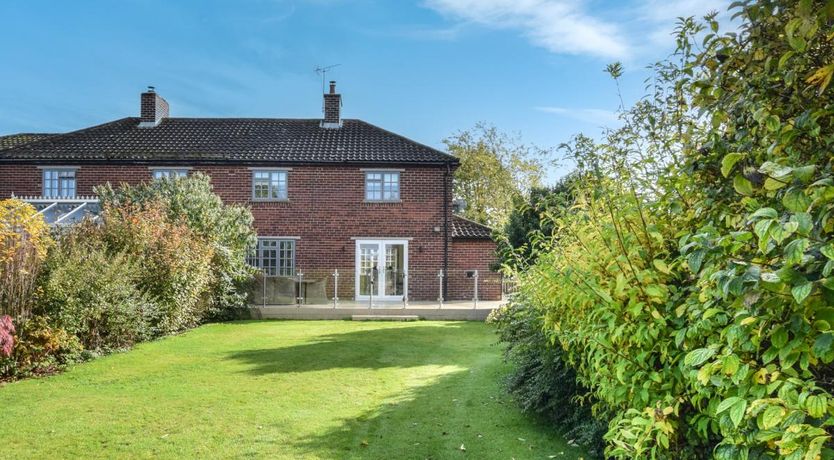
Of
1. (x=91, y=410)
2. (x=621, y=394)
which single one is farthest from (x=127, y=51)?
(x=621, y=394)

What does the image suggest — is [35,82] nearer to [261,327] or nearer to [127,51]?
[127,51]

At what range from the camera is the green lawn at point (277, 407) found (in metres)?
5.44

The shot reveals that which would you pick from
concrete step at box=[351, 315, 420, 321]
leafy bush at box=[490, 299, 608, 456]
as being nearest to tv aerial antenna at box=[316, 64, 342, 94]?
concrete step at box=[351, 315, 420, 321]

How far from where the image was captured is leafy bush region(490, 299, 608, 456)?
5.18 metres

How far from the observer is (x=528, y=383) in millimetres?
6391

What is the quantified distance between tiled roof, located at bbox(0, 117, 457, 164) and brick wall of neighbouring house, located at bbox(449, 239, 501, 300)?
3582 mm

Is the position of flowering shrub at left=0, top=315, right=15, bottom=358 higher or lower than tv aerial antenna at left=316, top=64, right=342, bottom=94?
lower

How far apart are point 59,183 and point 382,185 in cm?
1305

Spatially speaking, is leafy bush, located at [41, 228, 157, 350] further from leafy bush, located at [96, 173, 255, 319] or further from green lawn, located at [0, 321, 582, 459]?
leafy bush, located at [96, 173, 255, 319]

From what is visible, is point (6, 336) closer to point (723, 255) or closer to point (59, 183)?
point (723, 255)

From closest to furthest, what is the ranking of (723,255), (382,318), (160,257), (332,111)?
1. (723,255)
2. (160,257)
3. (382,318)
4. (332,111)

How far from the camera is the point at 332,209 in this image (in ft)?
71.9

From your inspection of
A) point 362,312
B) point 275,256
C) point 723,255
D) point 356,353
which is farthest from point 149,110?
point 723,255

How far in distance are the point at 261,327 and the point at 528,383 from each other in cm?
1015
